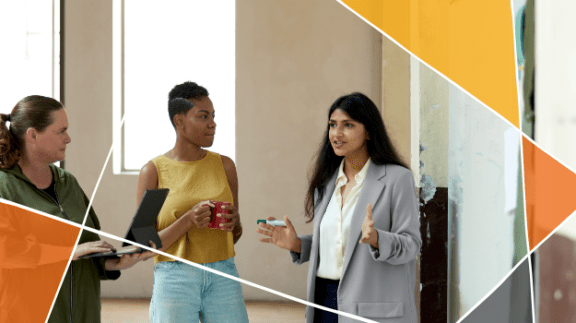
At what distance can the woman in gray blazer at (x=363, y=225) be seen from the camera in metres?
0.46

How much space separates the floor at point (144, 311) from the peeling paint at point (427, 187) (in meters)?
0.45

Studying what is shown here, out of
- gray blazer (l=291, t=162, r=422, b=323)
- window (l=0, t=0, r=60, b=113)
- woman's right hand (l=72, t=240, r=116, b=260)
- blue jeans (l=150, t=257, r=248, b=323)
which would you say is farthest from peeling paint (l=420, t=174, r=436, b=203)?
window (l=0, t=0, r=60, b=113)

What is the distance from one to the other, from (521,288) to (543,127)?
0.18 meters

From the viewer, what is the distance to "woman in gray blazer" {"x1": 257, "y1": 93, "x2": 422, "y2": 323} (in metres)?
0.46

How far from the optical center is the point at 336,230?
476 millimetres

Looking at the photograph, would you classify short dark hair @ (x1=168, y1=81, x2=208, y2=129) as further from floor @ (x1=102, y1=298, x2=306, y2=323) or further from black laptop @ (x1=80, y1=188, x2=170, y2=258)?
floor @ (x1=102, y1=298, x2=306, y2=323)

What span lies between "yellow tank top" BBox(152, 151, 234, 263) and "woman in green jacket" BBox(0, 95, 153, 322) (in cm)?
4
